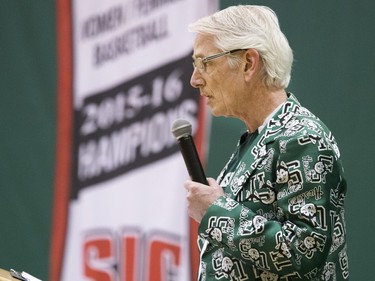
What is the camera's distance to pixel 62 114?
14.0 feet

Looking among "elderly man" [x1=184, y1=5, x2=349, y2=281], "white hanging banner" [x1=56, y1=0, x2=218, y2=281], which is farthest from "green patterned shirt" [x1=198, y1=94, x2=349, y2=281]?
"white hanging banner" [x1=56, y1=0, x2=218, y2=281]

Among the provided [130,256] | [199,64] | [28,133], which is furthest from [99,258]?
[199,64]

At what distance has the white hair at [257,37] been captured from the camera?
203 centimetres

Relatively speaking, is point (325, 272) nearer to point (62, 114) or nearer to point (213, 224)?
point (213, 224)

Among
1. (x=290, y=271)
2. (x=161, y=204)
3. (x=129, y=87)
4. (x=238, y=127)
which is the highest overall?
(x=129, y=87)

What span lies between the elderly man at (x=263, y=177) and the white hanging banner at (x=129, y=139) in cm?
168

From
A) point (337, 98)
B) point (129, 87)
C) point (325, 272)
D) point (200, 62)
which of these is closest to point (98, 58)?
point (129, 87)

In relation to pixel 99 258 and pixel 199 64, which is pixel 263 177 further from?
pixel 99 258

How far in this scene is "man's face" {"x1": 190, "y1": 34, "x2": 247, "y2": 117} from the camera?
2.07 metres

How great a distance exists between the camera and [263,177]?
6.39 feet

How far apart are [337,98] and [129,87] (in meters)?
1.03

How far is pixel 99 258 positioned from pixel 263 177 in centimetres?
225

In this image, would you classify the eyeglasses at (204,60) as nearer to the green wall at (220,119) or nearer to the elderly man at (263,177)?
the elderly man at (263,177)

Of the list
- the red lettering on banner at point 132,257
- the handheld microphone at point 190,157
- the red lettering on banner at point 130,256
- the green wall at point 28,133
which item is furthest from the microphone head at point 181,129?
the green wall at point 28,133
